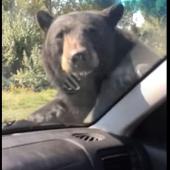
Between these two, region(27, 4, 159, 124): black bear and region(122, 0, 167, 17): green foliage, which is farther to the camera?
region(27, 4, 159, 124): black bear

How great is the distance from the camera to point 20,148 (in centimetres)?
308

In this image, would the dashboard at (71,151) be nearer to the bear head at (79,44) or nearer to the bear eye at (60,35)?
the bear head at (79,44)

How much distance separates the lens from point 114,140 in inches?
132

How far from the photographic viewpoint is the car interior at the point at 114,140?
3.07 metres

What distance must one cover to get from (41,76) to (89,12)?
1.28ft

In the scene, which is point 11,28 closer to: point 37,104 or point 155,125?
point 37,104

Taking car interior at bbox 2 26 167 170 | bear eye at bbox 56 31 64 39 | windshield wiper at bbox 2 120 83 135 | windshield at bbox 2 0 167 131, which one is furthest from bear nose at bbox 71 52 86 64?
windshield wiper at bbox 2 120 83 135

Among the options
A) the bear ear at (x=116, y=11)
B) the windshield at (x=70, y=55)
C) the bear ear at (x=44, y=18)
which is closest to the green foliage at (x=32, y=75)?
the windshield at (x=70, y=55)

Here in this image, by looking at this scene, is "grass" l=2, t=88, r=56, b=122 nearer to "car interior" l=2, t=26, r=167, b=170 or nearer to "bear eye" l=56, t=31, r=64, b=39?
"car interior" l=2, t=26, r=167, b=170

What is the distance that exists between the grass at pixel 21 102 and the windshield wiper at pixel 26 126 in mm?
36

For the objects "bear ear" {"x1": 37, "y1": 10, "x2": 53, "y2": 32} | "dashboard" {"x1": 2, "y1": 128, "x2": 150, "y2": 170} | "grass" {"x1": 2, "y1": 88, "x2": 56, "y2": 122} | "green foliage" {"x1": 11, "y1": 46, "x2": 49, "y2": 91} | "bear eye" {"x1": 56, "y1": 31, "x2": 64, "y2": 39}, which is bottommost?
"dashboard" {"x1": 2, "y1": 128, "x2": 150, "y2": 170}

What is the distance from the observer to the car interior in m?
3.07

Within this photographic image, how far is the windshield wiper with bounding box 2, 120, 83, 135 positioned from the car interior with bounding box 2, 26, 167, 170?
0.02 metres

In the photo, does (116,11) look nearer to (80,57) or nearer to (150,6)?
(150,6)
